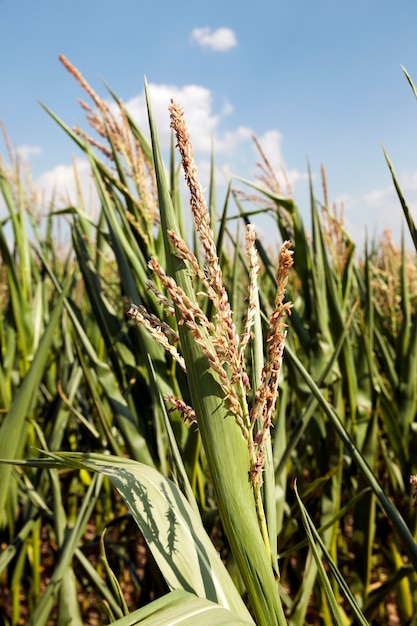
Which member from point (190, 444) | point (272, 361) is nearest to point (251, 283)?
point (272, 361)

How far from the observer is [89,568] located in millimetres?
1041

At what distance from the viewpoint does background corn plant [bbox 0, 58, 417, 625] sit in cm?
53

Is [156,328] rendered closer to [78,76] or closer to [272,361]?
[272,361]

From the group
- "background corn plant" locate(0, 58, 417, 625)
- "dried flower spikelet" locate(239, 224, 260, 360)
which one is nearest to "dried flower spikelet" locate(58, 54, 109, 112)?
"background corn plant" locate(0, 58, 417, 625)

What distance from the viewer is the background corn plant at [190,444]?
53 centimetres

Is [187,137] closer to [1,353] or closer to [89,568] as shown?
[89,568]

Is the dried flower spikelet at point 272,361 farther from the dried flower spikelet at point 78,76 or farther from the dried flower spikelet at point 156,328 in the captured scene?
the dried flower spikelet at point 78,76

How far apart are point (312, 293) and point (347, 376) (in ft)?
0.88

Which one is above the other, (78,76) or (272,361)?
(78,76)

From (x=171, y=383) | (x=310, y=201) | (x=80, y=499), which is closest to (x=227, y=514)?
(x=171, y=383)

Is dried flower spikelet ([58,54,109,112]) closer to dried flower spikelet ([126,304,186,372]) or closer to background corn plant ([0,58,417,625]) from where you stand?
background corn plant ([0,58,417,625])

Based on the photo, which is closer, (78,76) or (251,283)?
(251,283)

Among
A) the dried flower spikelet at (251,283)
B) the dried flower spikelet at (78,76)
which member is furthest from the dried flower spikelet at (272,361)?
the dried flower spikelet at (78,76)

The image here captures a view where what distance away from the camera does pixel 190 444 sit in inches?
42.0
